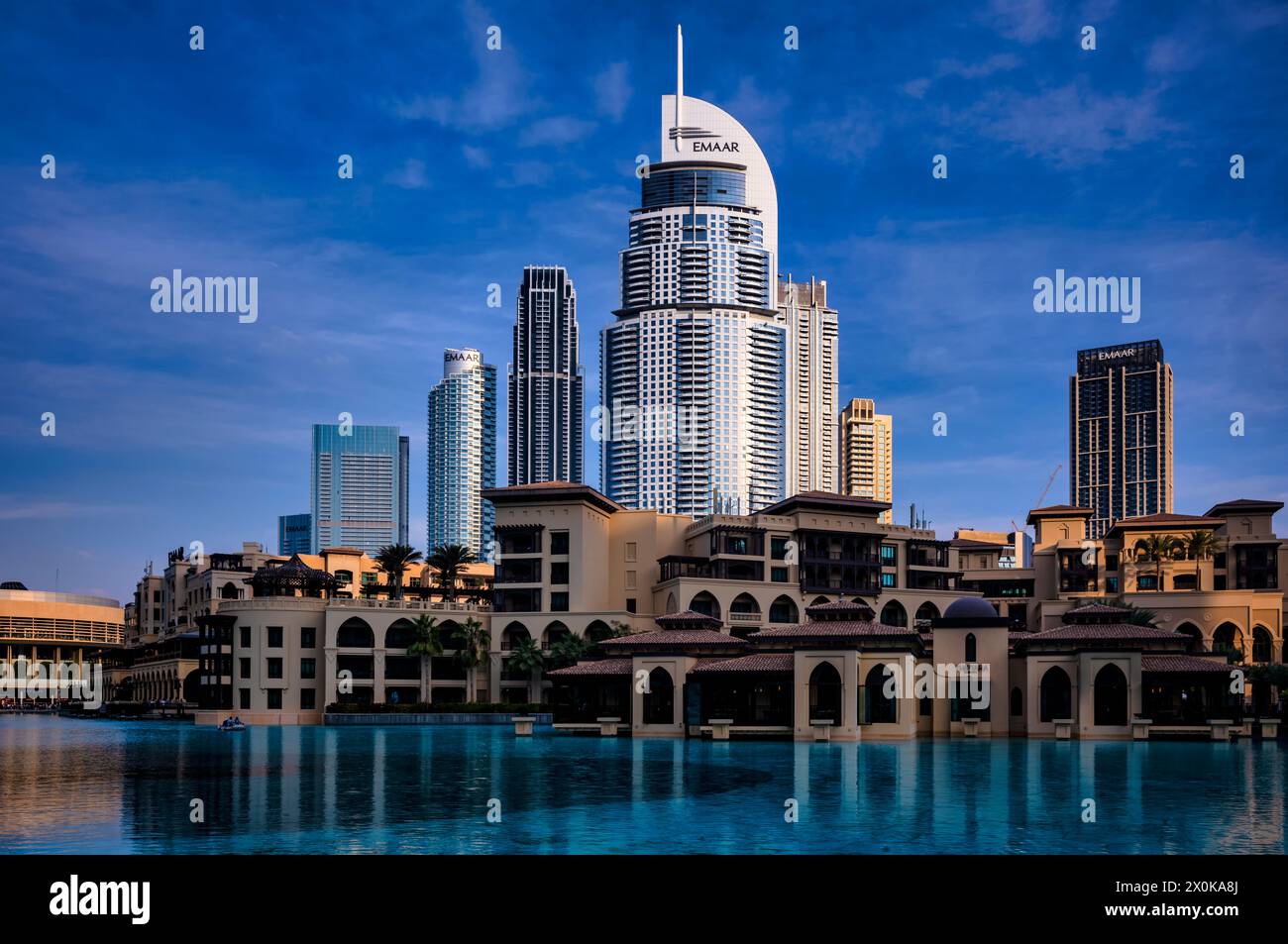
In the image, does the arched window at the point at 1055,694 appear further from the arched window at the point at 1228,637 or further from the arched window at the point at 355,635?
the arched window at the point at 355,635

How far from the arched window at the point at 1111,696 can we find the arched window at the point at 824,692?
1470 centimetres

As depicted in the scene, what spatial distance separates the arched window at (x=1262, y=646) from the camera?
359 feet

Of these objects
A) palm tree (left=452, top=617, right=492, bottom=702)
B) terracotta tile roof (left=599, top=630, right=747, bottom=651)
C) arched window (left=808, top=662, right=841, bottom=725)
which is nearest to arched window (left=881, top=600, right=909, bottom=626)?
palm tree (left=452, top=617, right=492, bottom=702)

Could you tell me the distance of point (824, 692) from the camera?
71.6 meters

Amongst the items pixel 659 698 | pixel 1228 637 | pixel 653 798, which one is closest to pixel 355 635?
pixel 659 698

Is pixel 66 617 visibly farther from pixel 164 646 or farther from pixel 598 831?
pixel 598 831

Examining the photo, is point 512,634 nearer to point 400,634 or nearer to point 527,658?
point 527,658

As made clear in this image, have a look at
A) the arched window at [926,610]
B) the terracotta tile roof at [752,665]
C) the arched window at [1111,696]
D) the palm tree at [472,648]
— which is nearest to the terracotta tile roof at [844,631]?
the terracotta tile roof at [752,665]

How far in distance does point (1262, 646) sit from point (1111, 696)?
4672 cm

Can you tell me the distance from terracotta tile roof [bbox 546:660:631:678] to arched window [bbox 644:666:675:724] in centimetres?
174
